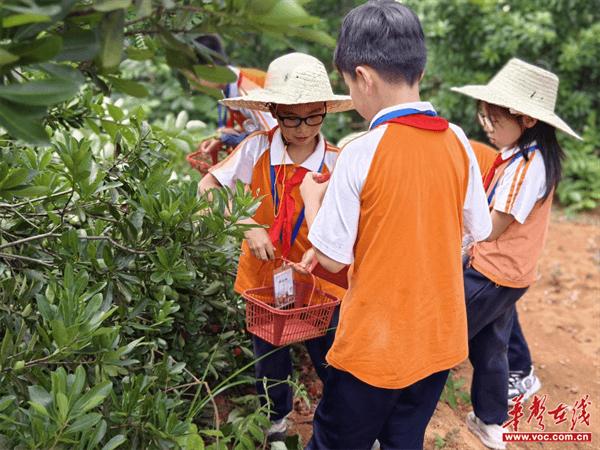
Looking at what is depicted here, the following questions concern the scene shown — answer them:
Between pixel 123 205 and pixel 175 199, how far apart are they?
294mm

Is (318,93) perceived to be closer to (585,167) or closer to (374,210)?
(374,210)

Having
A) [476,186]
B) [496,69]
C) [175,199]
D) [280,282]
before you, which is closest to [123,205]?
[175,199]

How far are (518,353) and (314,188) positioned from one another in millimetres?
2231

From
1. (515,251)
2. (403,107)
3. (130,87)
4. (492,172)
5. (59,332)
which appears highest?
(130,87)

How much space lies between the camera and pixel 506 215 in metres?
3.25

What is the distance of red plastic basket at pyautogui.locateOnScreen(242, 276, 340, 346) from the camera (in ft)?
8.98

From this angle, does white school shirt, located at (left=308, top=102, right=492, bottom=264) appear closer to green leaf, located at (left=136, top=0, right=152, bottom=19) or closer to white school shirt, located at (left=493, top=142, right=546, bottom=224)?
green leaf, located at (left=136, top=0, right=152, bottom=19)

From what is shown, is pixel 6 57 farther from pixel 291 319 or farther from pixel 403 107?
pixel 291 319

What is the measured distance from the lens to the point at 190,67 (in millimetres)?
1582

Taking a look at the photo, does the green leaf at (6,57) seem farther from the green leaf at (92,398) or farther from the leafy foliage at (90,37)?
the green leaf at (92,398)

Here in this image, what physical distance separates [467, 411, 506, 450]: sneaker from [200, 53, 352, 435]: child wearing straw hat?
3.39 ft

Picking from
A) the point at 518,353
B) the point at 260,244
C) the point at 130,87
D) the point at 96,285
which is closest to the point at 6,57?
the point at 130,87

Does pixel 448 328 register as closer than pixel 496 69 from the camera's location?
Yes

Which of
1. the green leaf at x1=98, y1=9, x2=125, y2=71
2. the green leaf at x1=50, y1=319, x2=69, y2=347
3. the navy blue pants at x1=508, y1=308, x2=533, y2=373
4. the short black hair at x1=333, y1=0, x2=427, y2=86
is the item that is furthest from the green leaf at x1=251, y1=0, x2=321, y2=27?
the navy blue pants at x1=508, y1=308, x2=533, y2=373
